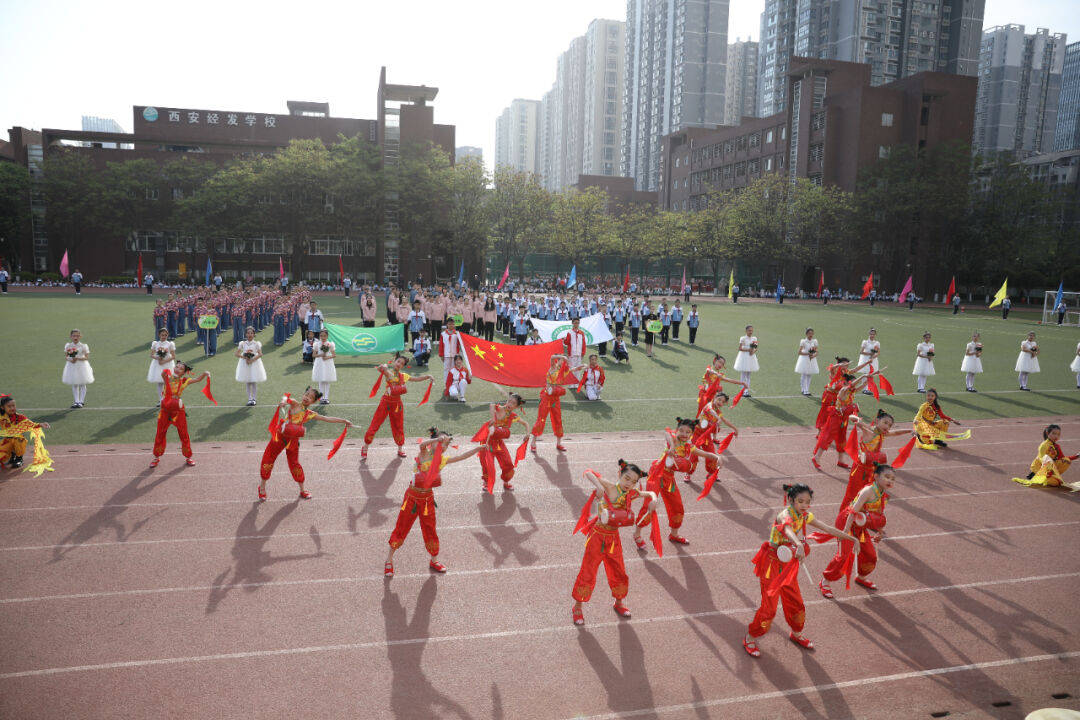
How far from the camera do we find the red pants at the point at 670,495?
9.08 meters

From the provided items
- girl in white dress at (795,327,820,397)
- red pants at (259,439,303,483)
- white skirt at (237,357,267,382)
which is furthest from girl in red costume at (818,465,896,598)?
white skirt at (237,357,267,382)

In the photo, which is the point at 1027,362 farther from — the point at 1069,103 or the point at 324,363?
the point at 1069,103

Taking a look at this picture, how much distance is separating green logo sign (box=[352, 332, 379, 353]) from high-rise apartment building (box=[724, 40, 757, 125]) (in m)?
142

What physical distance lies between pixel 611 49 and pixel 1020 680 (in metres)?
165

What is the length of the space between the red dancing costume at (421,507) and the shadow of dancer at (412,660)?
509 mm

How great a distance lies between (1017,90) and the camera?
126125 mm

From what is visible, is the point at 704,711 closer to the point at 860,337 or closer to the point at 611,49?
the point at 860,337

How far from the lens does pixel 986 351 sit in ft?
95.8

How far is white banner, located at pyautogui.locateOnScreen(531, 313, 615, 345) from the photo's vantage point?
20.7 metres

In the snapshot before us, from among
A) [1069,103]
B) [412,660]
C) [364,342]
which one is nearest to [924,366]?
[364,342]

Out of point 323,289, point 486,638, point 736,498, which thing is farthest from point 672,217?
point 486,638

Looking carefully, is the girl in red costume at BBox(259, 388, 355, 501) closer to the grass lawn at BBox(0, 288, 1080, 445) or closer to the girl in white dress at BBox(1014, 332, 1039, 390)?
the grass lawn at BBox(0, 288, 1080, 445)

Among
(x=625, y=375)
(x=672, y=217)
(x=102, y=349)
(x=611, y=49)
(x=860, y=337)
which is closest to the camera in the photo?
(x=625, y=375)

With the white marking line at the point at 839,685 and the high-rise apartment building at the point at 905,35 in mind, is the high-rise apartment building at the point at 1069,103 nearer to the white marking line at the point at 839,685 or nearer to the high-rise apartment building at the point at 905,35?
the high-rise apartment building at the point at 905,35
